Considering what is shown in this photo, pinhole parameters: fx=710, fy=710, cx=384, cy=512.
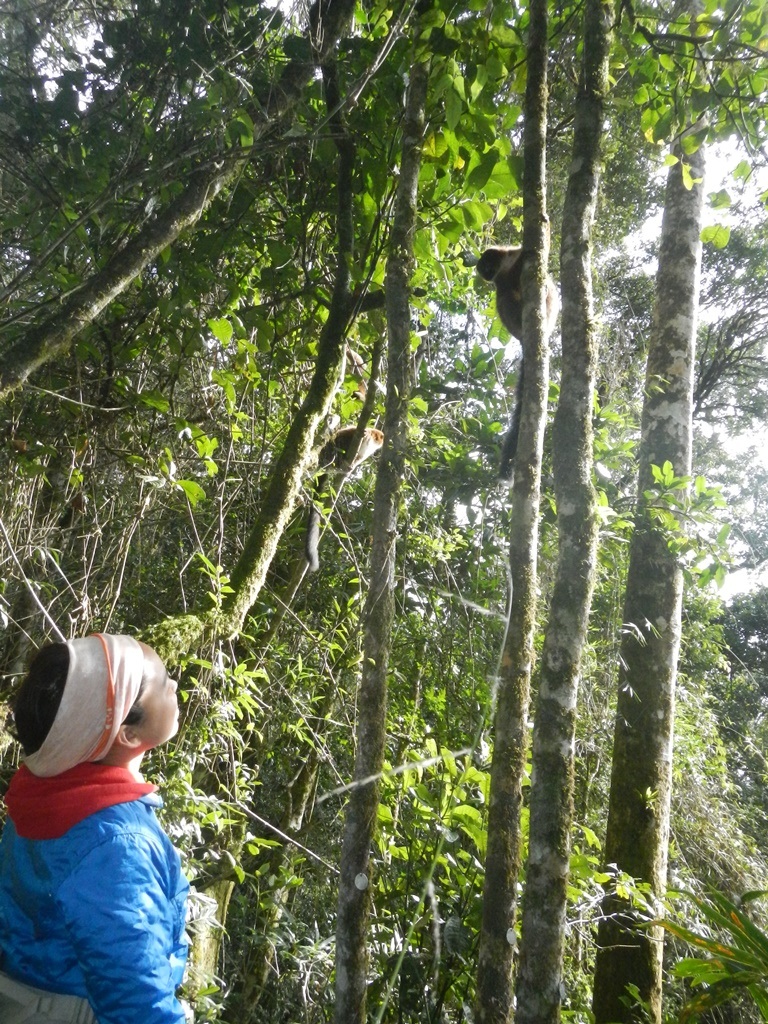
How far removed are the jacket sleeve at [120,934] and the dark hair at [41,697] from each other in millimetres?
291

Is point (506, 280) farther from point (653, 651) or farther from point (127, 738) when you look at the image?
point (127, 738)

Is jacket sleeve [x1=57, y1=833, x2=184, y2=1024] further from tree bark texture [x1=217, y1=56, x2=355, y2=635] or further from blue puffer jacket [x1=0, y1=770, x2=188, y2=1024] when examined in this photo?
tree bark texture [x1=217, y1=56, x2=355, y2=635]

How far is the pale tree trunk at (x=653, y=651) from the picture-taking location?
3.26 meters

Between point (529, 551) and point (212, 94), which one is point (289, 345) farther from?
point (529, 551)

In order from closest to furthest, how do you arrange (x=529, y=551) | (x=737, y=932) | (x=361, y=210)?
1. (x=737, y=932)
2. (x=529, y=551)
3. (x=361, y=210)

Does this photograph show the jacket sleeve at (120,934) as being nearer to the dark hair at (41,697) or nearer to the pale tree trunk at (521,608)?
the dark hair at (41,697)

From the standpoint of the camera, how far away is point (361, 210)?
3.64 metres

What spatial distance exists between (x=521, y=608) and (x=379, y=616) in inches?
17.1

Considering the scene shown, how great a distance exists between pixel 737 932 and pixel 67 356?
335cm

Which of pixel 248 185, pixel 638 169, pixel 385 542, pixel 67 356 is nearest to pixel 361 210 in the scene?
pixel 248 185

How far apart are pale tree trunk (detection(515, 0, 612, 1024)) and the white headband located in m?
1.08

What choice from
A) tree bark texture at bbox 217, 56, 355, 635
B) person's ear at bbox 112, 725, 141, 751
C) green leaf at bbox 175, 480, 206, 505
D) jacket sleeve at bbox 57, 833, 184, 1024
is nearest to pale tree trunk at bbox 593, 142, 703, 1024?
tree bark texture at bbox 217, 56, 355, 635

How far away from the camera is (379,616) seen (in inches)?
85.9

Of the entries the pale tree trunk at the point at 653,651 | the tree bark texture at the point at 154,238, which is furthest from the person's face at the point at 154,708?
the pale tree trunk at the point at 653,651
